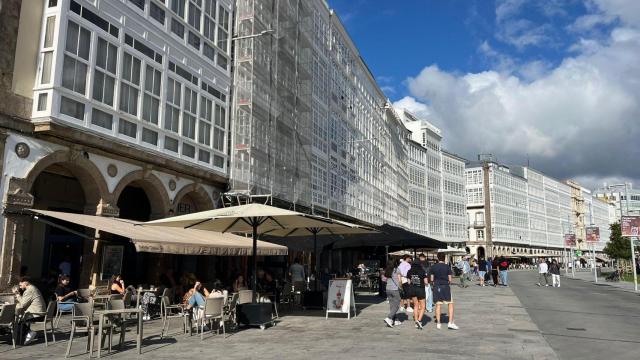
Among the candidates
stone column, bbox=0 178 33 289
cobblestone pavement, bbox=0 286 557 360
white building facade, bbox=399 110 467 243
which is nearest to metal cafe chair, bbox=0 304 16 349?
cobblestone pavement, bbox=0 286 557 360

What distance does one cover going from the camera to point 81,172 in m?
16.2

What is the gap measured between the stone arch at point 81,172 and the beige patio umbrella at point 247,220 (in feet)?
12.6

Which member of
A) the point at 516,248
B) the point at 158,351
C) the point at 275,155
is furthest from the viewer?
the point at 516,248

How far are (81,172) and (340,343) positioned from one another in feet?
32.3

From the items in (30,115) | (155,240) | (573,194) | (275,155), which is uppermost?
(573,194)

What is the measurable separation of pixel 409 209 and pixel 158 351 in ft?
198

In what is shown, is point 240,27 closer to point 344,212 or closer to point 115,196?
point 115,196

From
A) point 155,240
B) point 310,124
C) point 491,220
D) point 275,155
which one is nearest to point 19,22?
point 155,240

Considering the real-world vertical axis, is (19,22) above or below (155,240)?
above

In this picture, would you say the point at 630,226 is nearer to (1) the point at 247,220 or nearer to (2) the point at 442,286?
(2) the point at 442,286

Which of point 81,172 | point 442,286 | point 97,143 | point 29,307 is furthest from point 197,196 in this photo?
point 442,286

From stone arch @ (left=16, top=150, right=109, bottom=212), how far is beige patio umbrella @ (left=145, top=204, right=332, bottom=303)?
3.83 m

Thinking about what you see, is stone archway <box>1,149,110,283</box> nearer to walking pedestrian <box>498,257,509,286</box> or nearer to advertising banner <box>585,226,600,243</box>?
walking pedestrian <box>498,257,509,286</box>

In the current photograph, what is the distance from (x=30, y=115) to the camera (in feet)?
47.0
